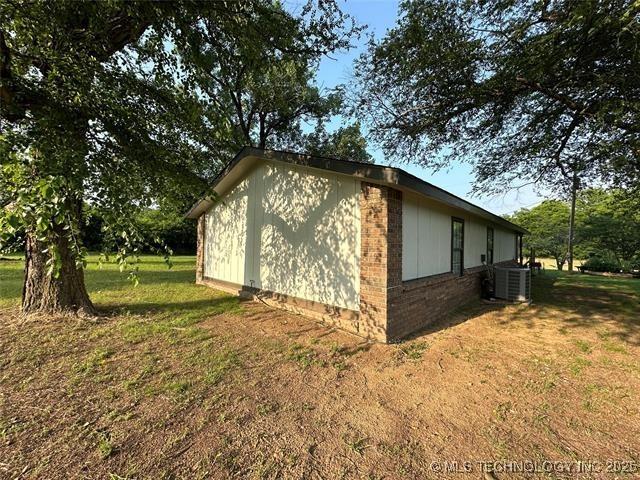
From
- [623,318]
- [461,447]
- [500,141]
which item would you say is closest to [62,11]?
[461,447]

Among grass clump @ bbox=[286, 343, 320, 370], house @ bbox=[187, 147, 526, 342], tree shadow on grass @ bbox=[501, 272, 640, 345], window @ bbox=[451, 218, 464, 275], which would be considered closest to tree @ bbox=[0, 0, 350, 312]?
house @ bbox=[187, 147, 526, 342]

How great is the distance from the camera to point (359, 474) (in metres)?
2.28

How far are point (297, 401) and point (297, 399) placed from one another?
39mm

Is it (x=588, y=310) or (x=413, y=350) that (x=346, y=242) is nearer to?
(x=413, y=350)

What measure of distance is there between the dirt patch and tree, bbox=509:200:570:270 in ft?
92.5

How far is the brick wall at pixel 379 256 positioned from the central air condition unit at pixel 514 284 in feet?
18.1

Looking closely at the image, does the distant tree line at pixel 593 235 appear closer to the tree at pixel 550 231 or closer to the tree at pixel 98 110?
the tree at pixel 550 231

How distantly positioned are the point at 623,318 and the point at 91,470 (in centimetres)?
993

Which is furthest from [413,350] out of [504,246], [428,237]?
[504,246]

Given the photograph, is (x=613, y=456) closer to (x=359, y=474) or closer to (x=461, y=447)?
(x=461, y=447)

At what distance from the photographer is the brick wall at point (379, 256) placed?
16.4ft

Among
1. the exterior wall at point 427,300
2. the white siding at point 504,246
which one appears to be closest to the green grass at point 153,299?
the exterior wall at point 427,300

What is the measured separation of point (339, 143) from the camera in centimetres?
1697

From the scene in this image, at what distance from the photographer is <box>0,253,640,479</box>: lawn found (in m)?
2.41
